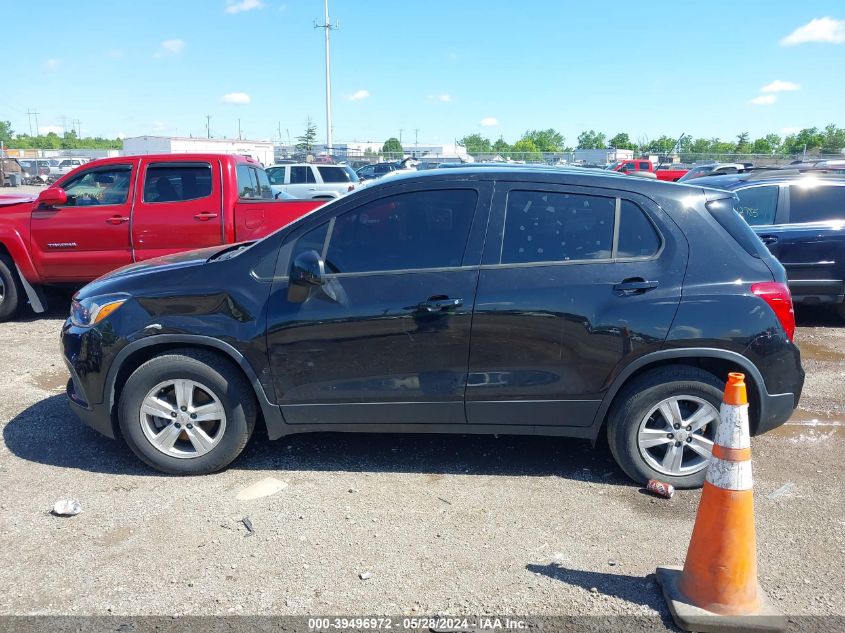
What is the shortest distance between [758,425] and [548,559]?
1.59 meters

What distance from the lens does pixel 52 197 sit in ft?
25.5

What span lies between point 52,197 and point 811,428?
7.83 m

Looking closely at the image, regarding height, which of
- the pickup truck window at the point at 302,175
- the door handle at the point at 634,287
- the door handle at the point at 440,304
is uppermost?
the pickup truck window at the point at 302,175

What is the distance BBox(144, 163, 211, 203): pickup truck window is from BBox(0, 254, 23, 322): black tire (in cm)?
178

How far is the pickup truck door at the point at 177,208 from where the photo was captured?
7.76 meters

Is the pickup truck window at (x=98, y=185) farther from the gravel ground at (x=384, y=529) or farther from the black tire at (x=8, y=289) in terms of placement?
the gravel ground at (x=384, y=529)

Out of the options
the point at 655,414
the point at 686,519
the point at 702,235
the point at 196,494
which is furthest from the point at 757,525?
the point at 196,494

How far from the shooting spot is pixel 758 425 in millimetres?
4020

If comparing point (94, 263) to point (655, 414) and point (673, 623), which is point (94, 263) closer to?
point (655, 414)

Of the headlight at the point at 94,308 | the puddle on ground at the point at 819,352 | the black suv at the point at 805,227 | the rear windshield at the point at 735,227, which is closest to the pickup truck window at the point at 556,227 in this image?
the rear windshield at the point at 735,227

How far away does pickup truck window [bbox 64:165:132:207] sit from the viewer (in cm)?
793

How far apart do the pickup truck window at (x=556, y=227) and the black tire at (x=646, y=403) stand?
766 millimetres

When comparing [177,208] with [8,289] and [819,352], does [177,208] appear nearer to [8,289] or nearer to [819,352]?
[8,289]

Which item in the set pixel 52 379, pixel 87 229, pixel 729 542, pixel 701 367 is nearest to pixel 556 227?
pixel 701 367
